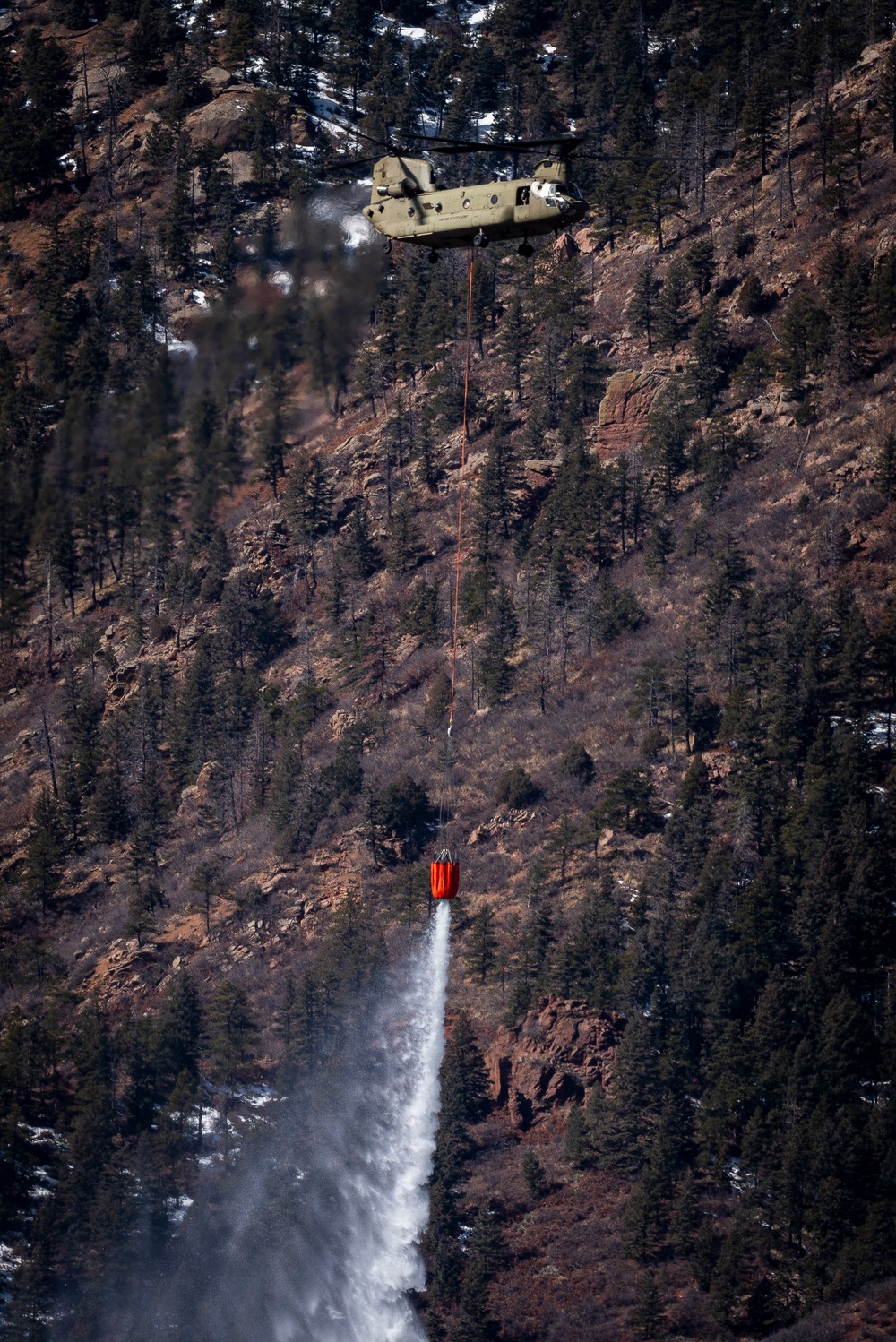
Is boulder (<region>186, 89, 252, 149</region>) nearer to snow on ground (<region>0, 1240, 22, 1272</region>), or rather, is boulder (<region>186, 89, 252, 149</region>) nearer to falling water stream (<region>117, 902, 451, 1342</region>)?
falling water stream (<region>117, 902, 451, 1342</region>)

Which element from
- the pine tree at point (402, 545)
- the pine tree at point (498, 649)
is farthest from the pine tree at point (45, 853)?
the pine tree at point (402, 545)

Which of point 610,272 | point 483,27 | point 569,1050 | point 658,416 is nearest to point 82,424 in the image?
point 569,1050

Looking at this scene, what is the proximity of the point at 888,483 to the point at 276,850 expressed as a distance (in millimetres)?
34212

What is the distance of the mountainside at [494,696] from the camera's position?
57250 millimetres

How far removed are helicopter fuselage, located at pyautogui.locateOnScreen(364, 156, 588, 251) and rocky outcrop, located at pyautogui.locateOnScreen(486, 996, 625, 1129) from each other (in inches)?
1356

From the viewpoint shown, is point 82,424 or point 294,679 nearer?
point 82,424

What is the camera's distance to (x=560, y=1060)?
2537 inches

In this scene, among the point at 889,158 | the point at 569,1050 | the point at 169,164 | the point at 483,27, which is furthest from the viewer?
the point at 483,27

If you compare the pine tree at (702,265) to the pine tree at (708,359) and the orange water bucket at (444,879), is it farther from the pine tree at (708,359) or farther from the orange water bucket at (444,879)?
the orange water bucket at (444,879)

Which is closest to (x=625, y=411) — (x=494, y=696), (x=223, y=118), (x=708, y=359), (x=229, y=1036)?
(x=708, y=359)

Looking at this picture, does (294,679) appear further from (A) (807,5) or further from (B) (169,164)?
(A) (807,5)

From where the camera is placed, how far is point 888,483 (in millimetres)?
77688

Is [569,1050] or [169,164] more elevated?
[169,164]

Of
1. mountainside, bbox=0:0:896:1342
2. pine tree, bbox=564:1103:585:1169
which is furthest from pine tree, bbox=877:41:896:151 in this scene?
pine tree, bbox=564:1103:585:1169
